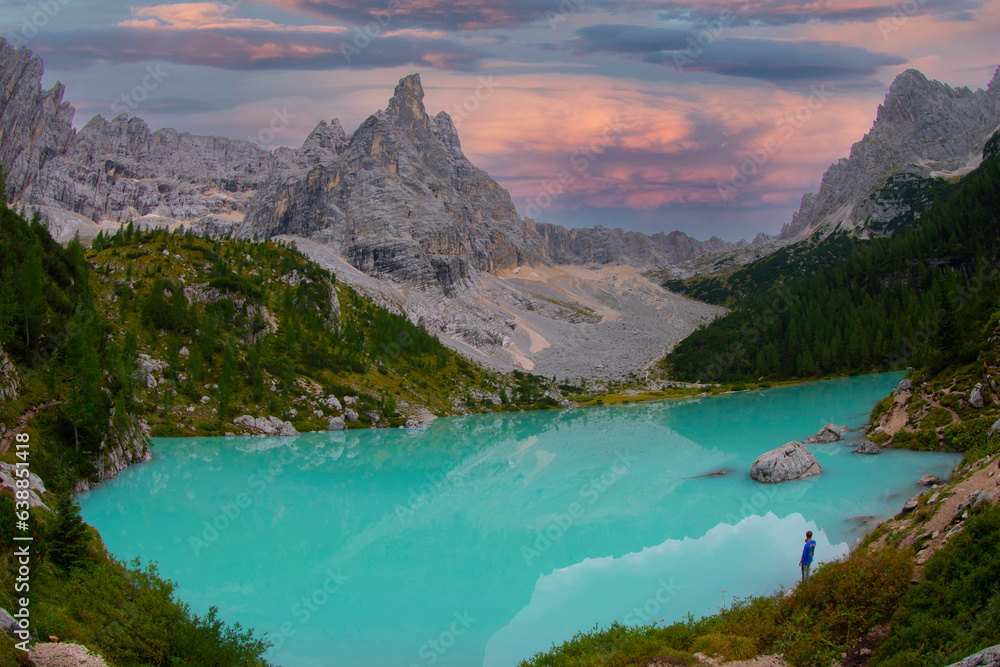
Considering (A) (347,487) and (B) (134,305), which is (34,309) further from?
(B) (134,305)

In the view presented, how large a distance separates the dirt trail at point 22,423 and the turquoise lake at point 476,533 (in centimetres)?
690

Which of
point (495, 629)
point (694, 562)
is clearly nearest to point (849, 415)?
point (694, 562)

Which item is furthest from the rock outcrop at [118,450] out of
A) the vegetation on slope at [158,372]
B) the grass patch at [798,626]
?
the grass patch at [798,626]

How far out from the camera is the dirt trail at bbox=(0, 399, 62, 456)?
29934mm

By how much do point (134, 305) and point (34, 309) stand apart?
151ft

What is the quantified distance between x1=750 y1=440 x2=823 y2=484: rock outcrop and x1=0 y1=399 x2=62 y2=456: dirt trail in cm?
4336

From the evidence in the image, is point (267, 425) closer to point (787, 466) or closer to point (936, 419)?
point (787, 466)

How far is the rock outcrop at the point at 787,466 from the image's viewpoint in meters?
37.9

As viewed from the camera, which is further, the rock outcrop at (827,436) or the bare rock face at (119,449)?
the rock outcrop at (827,436)

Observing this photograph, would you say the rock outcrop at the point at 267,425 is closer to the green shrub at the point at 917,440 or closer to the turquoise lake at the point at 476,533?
the turquoise lake at the point at 476,533

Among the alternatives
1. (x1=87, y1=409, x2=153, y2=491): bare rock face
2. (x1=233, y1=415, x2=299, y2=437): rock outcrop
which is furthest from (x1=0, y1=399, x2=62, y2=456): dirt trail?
(x1=233, y1=415, x2=299, y2=437): rock outcrop

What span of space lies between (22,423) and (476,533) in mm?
27454

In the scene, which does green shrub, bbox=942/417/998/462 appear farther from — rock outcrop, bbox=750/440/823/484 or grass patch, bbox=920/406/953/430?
rock outcrop, bbox=750/440/823/484

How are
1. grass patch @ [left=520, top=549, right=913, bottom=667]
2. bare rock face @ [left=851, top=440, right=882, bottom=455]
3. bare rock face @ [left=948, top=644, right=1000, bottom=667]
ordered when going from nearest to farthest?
bare rock face @ [left=948, top=644, right=1000, bottom=667] < grass patch @ [left=520, top=549, right=913, bottom=667] < bare rock face @ [left=851, top=440, right=882, bottom=455]
